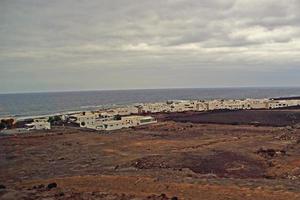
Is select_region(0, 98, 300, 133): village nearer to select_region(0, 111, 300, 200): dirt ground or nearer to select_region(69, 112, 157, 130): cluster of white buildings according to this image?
select_region(69, 112, 157, 130): cluster of white buildings

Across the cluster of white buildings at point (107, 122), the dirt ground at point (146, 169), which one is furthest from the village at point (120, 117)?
the dirt ground at point (146, 169)

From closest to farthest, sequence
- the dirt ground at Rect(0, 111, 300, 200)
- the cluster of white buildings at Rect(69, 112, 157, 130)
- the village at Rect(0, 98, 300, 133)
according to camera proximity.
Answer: the dirt ground at Rect(0, 111, 300, 200) → the cluster of white buildings at Rect(69, 112, 157, 130) → the village at Rect(0, 98, 300, 133)

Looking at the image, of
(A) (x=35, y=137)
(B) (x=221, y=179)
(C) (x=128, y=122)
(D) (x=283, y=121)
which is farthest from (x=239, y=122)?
(B) (x=221, y=179)

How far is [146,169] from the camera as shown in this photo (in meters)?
30.7

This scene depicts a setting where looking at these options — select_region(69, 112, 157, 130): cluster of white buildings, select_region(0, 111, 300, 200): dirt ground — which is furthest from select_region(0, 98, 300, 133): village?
select_region(0, 111, 300, 200): dirt ground

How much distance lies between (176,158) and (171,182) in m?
10.0

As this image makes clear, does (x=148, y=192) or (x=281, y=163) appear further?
(x=281, y=163)

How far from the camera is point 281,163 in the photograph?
3253 cm

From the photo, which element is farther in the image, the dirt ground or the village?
the village

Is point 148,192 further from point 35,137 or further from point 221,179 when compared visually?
point 35,137

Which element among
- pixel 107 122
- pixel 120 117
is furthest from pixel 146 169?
pixel 120 117

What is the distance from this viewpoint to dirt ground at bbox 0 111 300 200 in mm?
22250

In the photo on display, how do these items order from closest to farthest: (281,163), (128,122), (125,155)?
(281,163), (125,155), (128,122)

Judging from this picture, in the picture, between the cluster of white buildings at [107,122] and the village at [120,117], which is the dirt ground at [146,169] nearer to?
the cluster of white buildings at [107,122]
